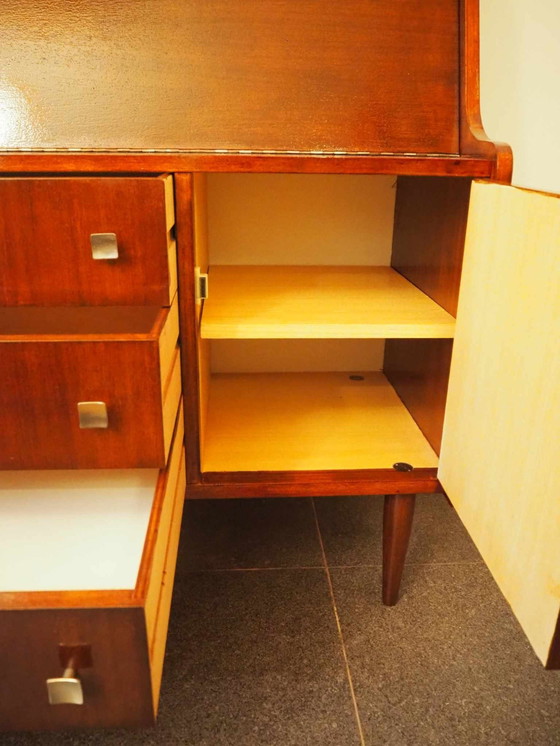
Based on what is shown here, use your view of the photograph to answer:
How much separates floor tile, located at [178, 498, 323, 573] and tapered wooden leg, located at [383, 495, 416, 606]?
0.49 ft

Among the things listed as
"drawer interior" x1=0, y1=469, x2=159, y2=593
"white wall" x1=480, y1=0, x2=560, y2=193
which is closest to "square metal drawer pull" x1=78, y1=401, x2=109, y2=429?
"drawer interior" x1=0, y1=469, x2=159, y2=593

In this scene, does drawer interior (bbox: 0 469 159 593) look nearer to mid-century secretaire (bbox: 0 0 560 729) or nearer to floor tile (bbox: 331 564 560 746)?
mid-century secretaire (bbox: 0 0 560 729)

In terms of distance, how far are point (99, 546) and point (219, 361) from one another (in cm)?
62

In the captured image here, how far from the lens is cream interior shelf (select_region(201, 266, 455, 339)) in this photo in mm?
780

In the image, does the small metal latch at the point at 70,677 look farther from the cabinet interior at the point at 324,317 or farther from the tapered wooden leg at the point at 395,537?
the tapered wooden leg at the point at 395,537

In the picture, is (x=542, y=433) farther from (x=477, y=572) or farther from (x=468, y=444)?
(x=477, y=572)

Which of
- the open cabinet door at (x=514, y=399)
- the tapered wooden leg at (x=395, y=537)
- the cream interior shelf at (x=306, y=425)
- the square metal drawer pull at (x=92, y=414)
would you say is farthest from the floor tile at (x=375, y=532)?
the square metal drawer pull at (x=92, y=414)

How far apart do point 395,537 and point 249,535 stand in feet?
1.08

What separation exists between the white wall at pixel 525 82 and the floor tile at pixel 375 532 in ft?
2.21

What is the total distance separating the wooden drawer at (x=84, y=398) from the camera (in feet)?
1.87

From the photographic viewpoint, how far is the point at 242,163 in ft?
2.32

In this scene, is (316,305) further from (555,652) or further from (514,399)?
(555,652)

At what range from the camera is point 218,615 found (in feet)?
3.06

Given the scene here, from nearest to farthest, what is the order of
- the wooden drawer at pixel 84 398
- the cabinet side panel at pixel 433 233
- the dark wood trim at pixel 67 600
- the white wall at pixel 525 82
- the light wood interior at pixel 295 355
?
the dark wood trim at pixel 67 600, the wooden drawer at pixel 84 398, the cabinet side panel at pixel 433 233, the white wall at pixel 525 82, the light wood interior at pixel 295 355
